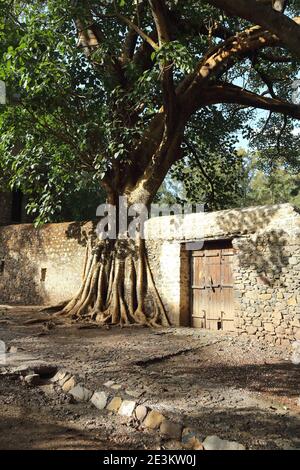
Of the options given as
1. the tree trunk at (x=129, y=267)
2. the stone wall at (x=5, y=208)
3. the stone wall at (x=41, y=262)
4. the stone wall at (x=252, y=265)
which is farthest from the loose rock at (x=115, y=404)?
the stone wall at (x=5, y=208)

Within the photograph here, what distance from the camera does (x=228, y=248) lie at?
8.61 metres

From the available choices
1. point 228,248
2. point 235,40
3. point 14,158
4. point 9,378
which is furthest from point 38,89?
point 9,378

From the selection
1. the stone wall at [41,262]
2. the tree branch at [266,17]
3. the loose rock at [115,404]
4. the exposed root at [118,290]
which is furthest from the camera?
the stone wall at [41,262]

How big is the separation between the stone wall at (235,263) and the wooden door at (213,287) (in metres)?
0.24

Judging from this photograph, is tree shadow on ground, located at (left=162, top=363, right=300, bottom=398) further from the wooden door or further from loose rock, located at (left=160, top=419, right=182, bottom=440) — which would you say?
the wooden door

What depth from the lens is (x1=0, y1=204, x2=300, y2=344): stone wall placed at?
7367mm

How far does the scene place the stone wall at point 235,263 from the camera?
7.37m

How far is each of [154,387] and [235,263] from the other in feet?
13.8

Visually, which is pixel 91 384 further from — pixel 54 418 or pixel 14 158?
pixel 14 158

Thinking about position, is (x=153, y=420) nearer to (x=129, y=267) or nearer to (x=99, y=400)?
(x=99, y=400)

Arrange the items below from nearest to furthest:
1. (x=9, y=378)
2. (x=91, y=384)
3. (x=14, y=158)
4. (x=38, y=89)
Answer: (x=91, y=384), (x=9, y=378), (x=38, y=89), (x=14, y=158)

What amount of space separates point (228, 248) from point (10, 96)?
242 inches

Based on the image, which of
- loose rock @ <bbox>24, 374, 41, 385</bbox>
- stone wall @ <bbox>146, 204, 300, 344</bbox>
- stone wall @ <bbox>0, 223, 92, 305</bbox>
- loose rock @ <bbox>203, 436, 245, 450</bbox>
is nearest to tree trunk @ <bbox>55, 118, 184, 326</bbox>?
stone wall @ <bbox>146, 204, 300, 344</bbox>

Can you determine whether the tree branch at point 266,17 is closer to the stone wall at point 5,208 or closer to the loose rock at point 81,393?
the loose rock at point 81,393
